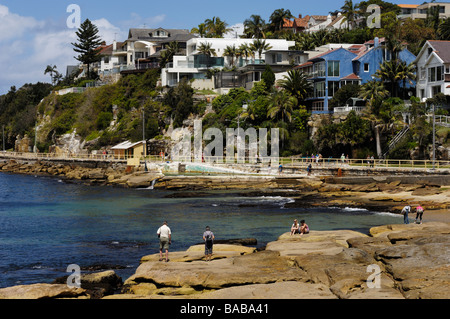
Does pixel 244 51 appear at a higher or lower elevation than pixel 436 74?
higher

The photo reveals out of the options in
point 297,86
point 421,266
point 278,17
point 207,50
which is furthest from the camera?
point 278,17

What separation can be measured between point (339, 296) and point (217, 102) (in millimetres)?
72061

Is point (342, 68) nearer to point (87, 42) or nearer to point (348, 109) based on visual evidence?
point (348, 109)

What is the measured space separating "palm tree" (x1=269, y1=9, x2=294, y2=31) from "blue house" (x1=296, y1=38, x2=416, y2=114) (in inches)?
2011

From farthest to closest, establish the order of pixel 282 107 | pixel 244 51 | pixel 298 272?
pixel 244 51 → pixel 282 107 → pixel 298 272

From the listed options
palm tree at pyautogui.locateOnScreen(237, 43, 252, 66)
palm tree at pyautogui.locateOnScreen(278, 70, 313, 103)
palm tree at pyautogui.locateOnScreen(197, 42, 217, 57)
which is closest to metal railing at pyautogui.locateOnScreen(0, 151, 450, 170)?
palm tree at pyautogui.locateOnScreen(278, 70, 313, 103)

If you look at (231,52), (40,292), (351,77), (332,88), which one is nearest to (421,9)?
(231,52)

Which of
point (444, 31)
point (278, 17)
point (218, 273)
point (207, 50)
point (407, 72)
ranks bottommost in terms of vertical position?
point (218, 273)

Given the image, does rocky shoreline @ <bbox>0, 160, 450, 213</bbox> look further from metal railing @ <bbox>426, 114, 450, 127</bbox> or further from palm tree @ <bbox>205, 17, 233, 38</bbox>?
palm tree @ <bbox>205, 17, 233, 38</bbox>

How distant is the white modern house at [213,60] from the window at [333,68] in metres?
16.4

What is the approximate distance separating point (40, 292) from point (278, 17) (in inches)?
4656

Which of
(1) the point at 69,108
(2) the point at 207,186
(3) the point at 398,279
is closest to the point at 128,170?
(2) the point at 207,186

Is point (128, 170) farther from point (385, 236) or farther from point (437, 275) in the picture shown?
point (437, 275)

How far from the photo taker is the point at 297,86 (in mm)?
79250
